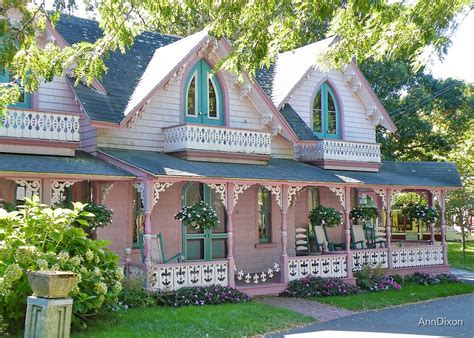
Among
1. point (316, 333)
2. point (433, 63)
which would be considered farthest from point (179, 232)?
point (433, 63)

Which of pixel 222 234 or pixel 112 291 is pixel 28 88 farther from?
pixel 222 234

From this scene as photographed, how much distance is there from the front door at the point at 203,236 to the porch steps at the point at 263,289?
212cm

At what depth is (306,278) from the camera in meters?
16.7

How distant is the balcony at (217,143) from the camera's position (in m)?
16.4

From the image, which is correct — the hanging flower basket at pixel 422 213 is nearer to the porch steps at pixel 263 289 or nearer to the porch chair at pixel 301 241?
the porch chair at pixel 301 241

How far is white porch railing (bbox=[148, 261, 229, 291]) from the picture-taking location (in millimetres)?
14047

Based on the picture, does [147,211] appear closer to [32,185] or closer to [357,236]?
[32,185]

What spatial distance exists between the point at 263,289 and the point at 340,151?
6.58 meters

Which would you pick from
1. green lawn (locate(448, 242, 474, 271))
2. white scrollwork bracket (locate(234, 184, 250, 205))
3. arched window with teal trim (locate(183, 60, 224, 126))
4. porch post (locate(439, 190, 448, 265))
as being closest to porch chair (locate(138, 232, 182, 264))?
Answer: white scrollwork bracket (locate(234, 184, 250, 205))

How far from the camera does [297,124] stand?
20.4m

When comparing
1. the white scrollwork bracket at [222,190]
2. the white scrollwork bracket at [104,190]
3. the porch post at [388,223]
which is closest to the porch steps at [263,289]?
the white scrollwork bracket at [222,190]

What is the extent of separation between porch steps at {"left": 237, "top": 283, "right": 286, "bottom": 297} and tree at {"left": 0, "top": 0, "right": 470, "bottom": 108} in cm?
728

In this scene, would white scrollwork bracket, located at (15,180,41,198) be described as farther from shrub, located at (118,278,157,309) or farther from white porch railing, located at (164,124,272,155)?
white porch railing, located at (164,124,272,155)

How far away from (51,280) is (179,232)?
347 inches
